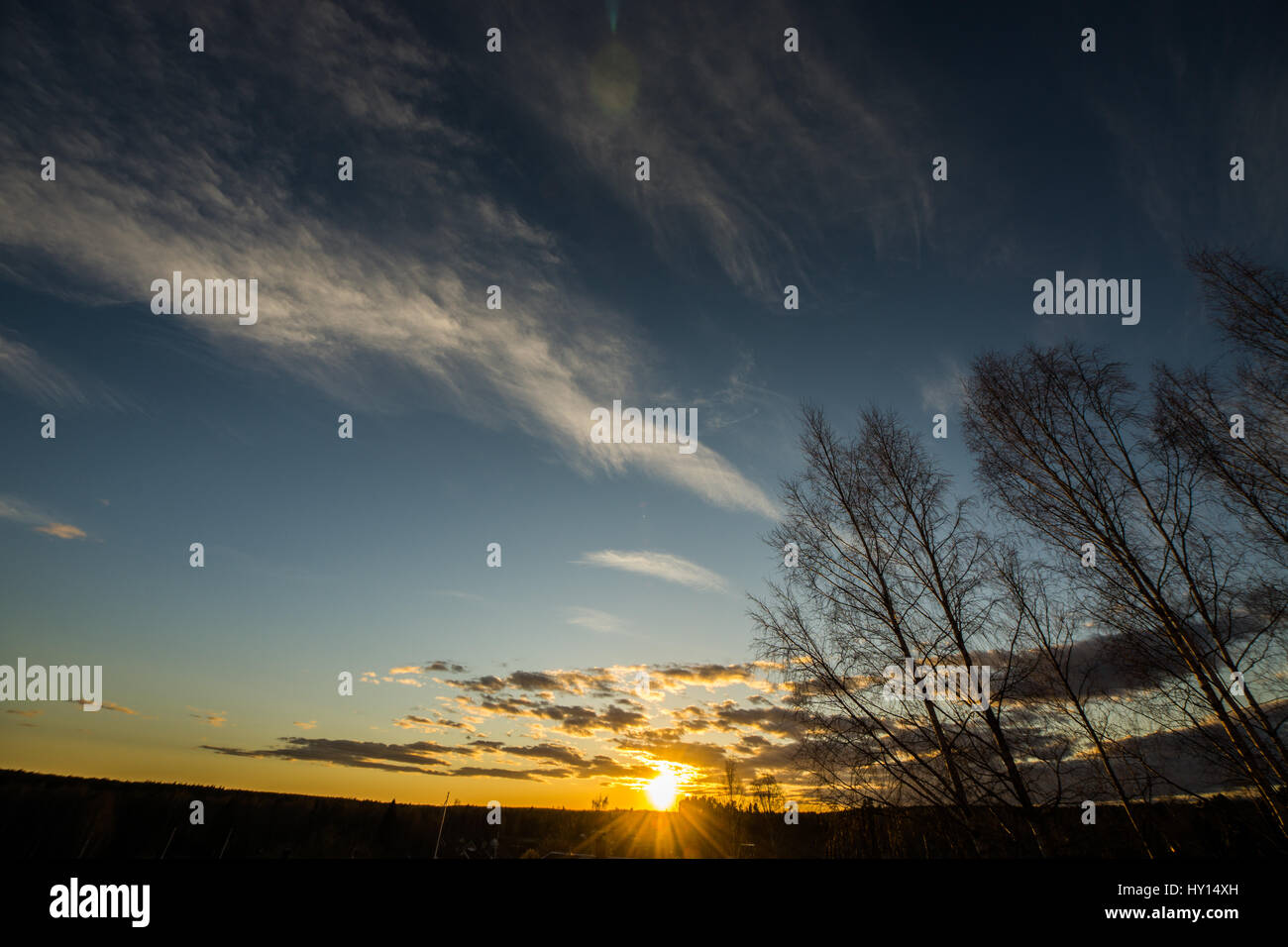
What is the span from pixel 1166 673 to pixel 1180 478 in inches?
162

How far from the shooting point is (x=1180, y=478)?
464 inches

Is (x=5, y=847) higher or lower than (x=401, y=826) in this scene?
higher

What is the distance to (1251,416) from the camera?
12000 millimetres

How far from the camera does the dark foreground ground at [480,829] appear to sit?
10.8 m

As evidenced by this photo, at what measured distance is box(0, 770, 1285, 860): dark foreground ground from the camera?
1084cm

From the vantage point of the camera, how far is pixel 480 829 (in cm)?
13762

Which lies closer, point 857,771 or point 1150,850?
point 857,771
